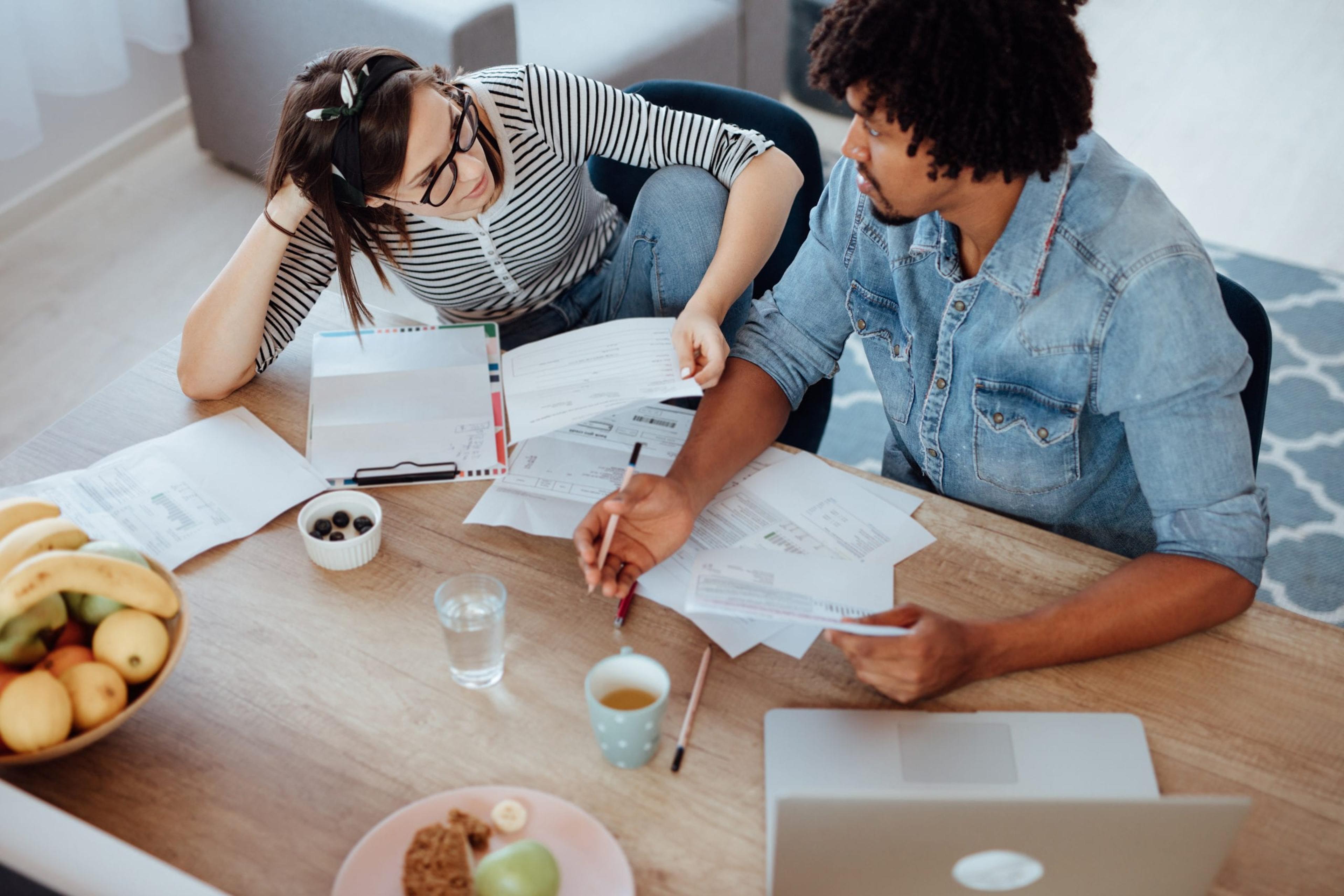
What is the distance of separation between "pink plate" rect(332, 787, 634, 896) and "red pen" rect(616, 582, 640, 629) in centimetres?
20

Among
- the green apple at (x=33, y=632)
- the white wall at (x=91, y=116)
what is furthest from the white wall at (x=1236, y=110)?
the green apple at (x=33, y=632)

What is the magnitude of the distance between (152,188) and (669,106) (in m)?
2.06

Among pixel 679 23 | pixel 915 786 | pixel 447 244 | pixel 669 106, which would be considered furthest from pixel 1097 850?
pixel 679 23

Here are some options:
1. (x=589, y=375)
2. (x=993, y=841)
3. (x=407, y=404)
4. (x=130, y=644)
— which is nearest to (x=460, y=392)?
(x=407, y=404)

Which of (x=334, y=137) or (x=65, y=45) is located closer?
(x=334, y=137)

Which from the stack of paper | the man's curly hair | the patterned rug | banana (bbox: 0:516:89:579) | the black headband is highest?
the man's curly hair

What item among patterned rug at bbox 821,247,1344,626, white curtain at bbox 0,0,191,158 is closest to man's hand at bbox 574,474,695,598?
patterned rug at bbox 821,247,1344,626

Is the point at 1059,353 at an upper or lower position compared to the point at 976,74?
lower

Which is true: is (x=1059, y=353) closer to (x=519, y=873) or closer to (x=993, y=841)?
(x=993, y=841)

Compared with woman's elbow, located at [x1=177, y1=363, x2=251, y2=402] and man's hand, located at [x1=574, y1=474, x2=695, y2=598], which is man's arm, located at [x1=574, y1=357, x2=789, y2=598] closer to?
man's hand, located at [x1=574, y1=474, x2=695, y2=598]

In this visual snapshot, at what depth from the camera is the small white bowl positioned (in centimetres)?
109

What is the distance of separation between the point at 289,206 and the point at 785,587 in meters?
0.79

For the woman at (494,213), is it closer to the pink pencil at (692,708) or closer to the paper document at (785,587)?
the paper document at (785,587)

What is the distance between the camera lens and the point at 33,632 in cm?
88
